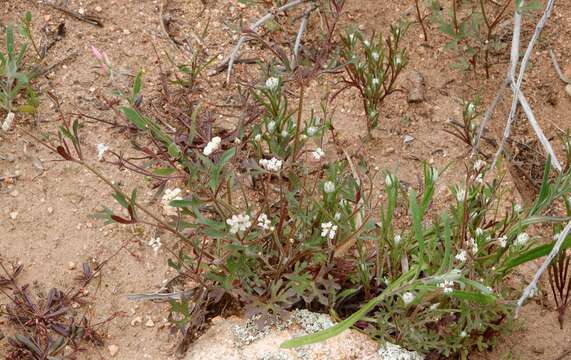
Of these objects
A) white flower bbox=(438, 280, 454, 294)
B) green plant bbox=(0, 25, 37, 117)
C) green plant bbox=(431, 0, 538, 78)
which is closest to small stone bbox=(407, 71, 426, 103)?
green plant bbox=(431, 0, 538, 78)

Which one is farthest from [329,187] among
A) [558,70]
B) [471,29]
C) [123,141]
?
[558,70]

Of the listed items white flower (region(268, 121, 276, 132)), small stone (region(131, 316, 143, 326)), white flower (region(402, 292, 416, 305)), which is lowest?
small stone (region(131, 316, 143, 326))

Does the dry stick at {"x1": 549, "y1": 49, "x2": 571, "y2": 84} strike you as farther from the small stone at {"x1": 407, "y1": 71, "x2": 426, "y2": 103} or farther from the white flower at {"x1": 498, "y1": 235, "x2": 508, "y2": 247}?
the white flower at {"x1": 498, "y1": 235, "x2": 508, "y2": 247}

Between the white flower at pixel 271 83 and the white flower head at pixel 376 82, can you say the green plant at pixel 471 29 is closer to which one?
the white flower head at pixel 376 82

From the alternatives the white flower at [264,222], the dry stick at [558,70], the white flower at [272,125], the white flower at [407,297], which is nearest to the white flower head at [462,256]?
the white flower at [407,297]

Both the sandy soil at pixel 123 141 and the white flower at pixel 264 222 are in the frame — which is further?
the sandy soil at pixel 123 141

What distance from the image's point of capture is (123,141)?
304cm

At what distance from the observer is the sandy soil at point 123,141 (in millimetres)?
2646

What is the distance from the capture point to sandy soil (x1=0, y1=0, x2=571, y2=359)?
265 centimetres

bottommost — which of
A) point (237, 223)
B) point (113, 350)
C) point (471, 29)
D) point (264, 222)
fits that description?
point (113, 350)

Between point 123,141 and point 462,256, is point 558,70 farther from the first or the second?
point 123,141

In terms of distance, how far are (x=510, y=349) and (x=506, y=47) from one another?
5.09ft

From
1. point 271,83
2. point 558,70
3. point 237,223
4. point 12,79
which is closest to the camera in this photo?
point 237,223

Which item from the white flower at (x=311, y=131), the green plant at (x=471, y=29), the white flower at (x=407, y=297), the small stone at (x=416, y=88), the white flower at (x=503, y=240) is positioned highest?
the green plant at (x=471, y=29)
